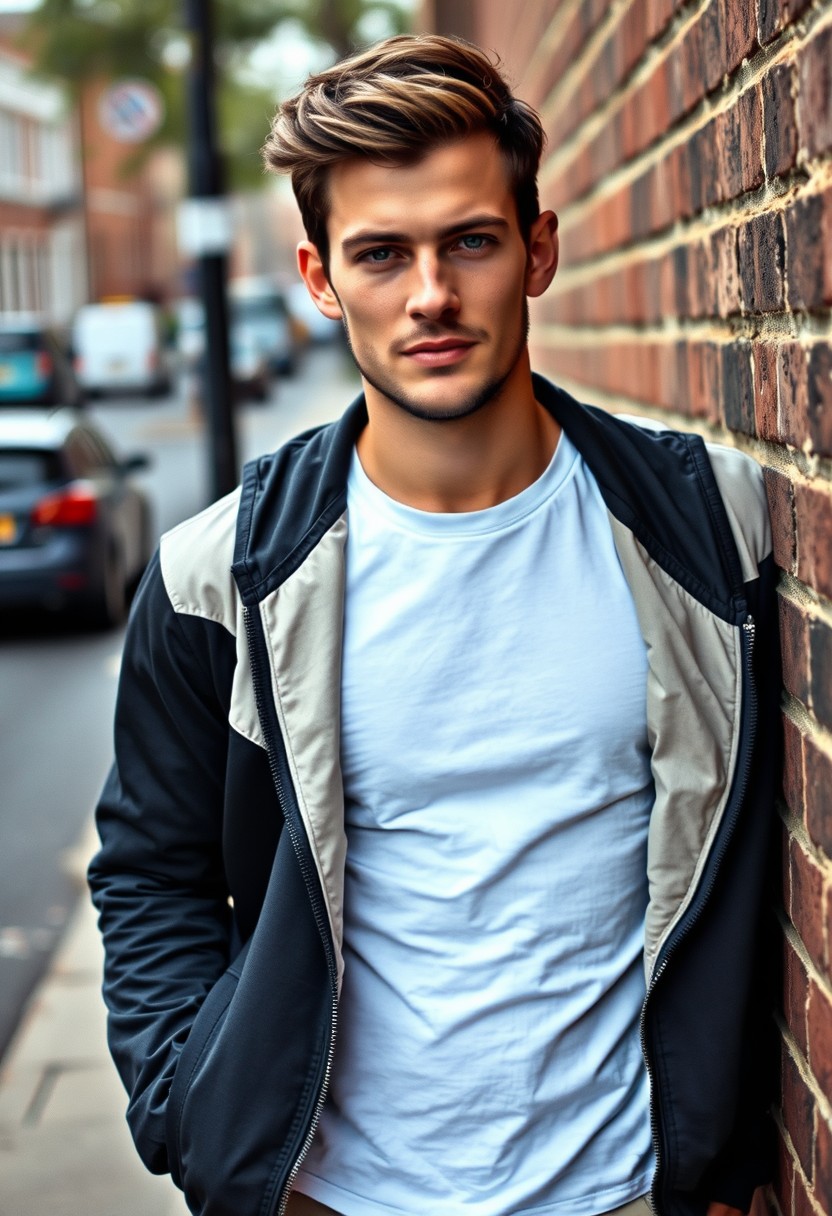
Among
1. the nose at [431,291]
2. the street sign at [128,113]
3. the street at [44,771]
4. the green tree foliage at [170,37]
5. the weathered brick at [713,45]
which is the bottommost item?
the street at [44,771]

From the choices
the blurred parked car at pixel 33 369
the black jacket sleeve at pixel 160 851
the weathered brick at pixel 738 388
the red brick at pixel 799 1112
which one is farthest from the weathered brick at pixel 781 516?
the blurred parked car at pixel 33 369

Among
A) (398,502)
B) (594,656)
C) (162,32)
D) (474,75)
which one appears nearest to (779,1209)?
(594,656)

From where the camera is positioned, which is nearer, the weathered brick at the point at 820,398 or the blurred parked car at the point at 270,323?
the weathered brick at the point at 820,398

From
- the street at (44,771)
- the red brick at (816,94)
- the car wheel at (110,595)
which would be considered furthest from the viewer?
the car wheel at (110,595)

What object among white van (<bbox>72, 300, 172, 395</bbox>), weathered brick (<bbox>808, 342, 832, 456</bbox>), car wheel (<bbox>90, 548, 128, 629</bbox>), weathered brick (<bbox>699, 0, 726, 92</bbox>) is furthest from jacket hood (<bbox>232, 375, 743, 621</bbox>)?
white van (<bbox>72, 300, 172, 395</bbox>)

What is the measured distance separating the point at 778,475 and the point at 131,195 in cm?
7113

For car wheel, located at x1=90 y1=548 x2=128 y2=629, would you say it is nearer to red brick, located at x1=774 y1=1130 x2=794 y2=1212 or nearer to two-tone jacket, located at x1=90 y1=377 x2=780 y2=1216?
two-tone jacket, located at x1=90 y1=377 x2=780 y2=1216

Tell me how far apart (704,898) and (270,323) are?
4121 cm

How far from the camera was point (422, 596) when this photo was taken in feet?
6.82

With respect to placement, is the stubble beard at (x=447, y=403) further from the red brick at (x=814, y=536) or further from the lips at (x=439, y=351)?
the red brick at (x=814, y=536)

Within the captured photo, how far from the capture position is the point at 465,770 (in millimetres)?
2016

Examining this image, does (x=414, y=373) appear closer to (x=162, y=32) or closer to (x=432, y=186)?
(x=432, y=186)

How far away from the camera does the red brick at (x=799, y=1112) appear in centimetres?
180

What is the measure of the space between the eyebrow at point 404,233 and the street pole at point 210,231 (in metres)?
10.6
